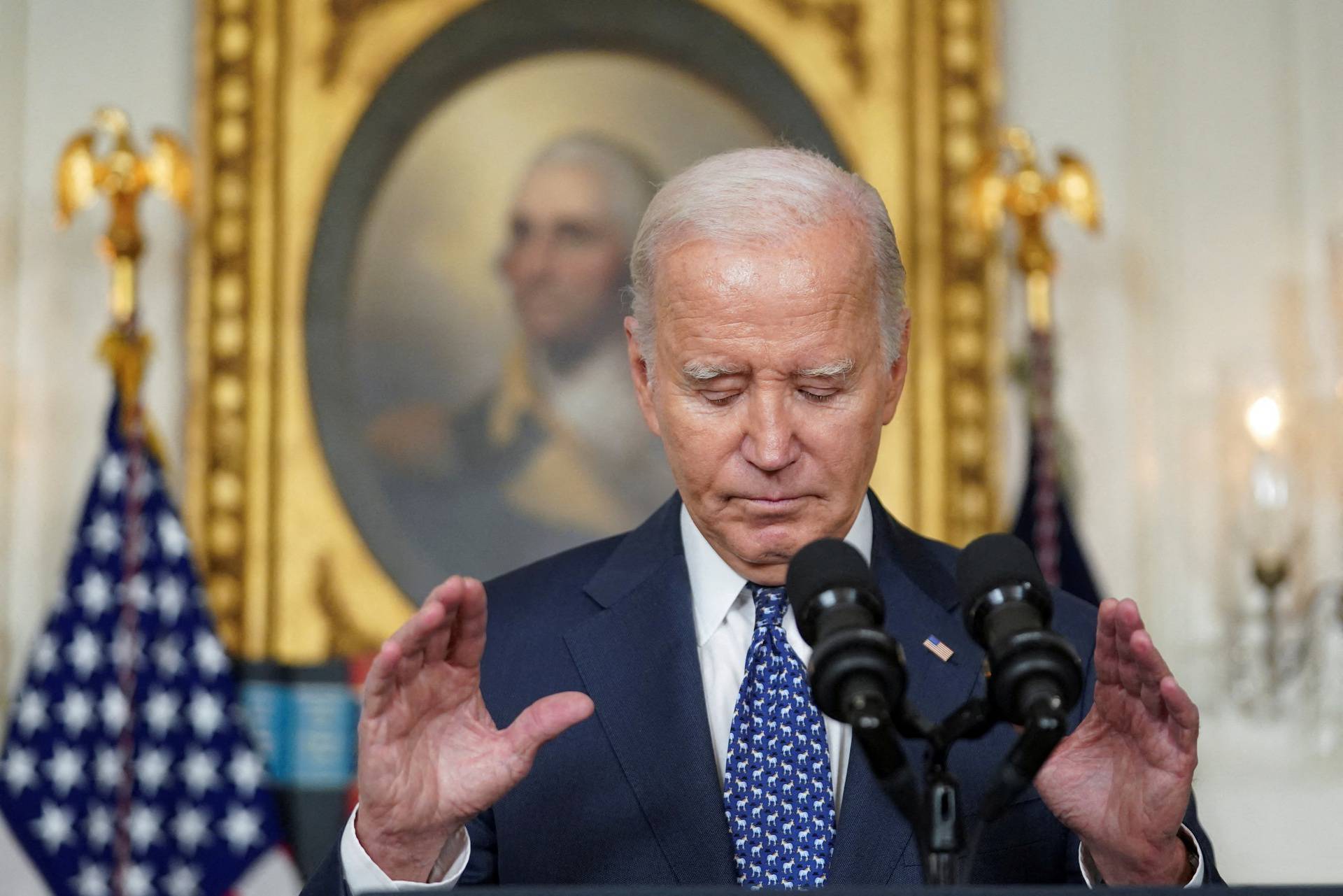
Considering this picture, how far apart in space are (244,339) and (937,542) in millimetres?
3147

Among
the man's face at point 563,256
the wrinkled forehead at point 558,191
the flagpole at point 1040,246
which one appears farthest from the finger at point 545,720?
the wrinkled forehead at point 558,191

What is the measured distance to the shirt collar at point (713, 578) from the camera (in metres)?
2.22

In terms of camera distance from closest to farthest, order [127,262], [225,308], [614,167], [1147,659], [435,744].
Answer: [1147,659] < [435,744] < [127,262] < [225,308] < [614,167]

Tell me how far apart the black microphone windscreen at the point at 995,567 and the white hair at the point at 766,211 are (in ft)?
2.38

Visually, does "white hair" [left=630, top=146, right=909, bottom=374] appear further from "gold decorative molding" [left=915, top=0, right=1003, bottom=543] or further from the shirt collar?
"gold decorative molding" [left=915, top=0, right=1003, bottom=543]

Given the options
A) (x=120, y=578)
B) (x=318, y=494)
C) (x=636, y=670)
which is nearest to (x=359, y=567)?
(x=318, y=494)

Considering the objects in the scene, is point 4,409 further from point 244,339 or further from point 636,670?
point 636,670

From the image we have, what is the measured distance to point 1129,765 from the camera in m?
1.73

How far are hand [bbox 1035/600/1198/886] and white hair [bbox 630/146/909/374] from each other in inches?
25.9

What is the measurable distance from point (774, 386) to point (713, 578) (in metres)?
0.33

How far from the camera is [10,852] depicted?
4523 millimetres

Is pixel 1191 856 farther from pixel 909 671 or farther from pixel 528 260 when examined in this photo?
pixel 528 260

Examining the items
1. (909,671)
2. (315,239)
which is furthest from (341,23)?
(909,671)

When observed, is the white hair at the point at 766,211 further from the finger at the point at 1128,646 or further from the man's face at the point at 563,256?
the man's face at the point at 563,256
